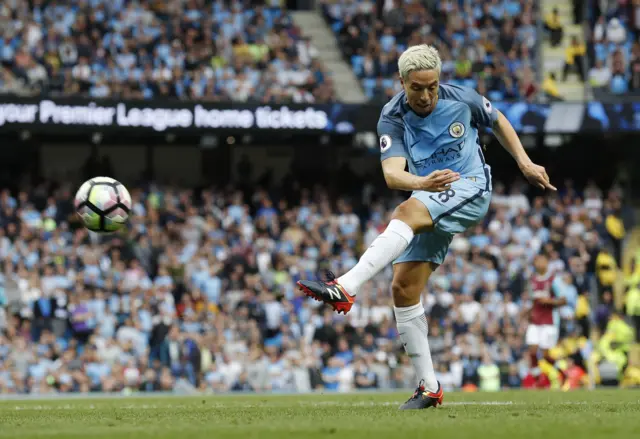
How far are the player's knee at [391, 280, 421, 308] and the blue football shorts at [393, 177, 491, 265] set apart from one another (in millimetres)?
172

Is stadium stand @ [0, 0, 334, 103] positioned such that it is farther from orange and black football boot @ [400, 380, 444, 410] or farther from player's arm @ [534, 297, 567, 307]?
orange and black football boot @ [400, 380, 444, 410]

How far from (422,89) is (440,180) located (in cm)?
76

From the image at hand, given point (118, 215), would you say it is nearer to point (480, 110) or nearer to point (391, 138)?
point (391, 138)

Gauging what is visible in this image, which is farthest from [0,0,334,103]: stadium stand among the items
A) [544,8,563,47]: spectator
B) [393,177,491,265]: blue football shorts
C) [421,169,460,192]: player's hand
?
[421,169,460,192]: player's hand

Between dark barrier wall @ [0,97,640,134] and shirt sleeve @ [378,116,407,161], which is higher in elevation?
dark barrier wall @ [0,97,640,134]

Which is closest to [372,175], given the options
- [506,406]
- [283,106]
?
[283,106]

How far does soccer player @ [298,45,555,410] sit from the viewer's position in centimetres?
738

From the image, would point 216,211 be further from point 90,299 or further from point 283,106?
point 90,299

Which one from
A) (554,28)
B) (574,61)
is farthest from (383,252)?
(554,28)

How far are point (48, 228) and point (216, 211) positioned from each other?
3.51 metres

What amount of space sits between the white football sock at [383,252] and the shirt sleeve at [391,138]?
0.54 meters

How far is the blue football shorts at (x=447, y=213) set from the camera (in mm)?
7520

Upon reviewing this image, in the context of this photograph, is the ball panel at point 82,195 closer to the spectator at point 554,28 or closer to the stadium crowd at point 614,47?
the stadium crowd at point 614,47

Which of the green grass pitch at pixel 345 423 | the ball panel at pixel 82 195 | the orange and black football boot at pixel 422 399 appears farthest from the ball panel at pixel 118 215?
the orange and black football boot at pixel 422 399
